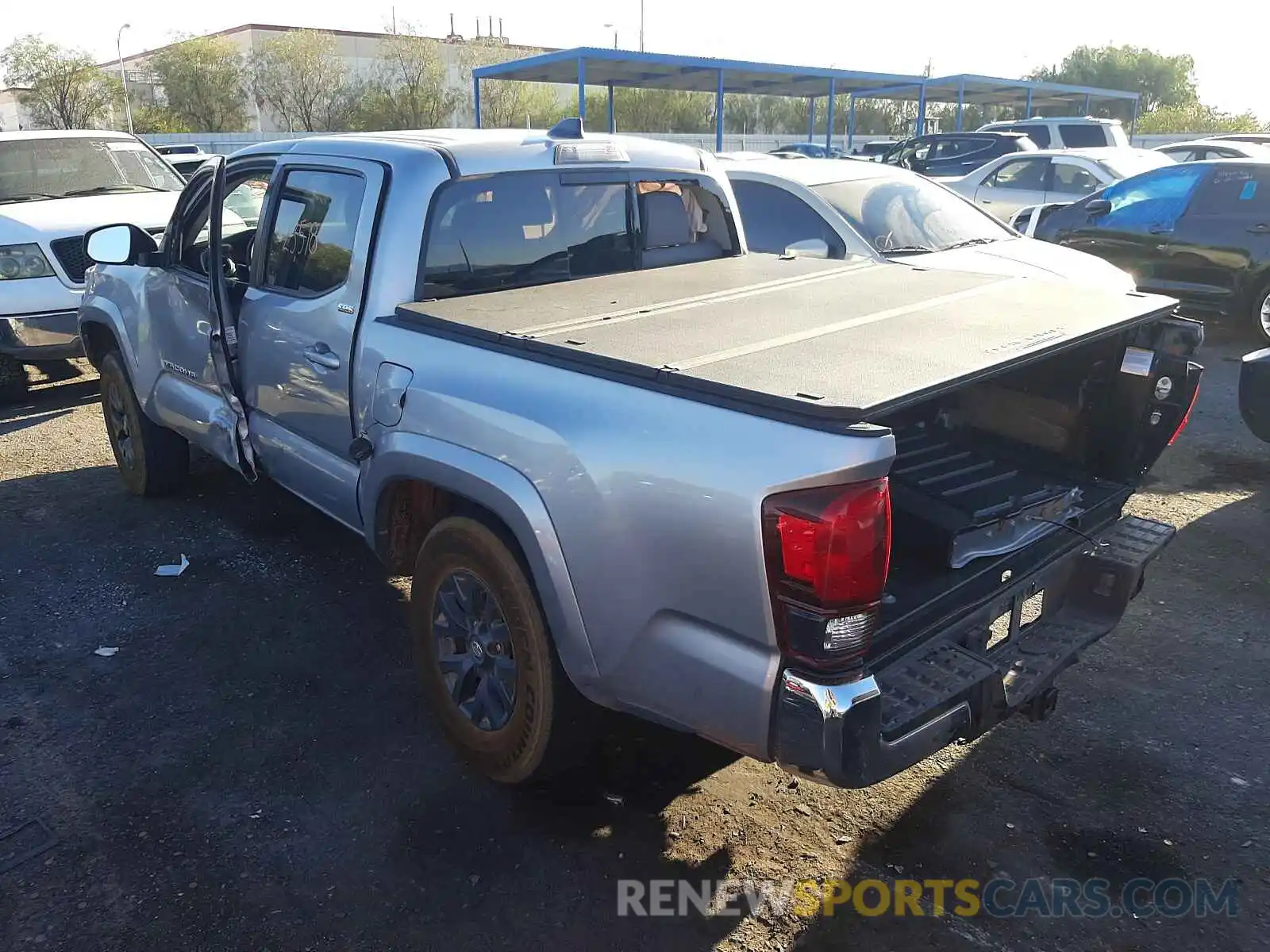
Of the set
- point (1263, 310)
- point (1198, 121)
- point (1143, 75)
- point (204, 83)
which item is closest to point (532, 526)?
point (1263, 310)

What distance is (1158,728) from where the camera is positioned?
3.48 meters

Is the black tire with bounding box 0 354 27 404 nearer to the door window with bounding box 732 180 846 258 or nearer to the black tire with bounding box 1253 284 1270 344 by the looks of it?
the door window with bounding box 732 180 846 258

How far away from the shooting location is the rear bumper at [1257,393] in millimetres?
5289

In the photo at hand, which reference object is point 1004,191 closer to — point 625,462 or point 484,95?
point 625,462

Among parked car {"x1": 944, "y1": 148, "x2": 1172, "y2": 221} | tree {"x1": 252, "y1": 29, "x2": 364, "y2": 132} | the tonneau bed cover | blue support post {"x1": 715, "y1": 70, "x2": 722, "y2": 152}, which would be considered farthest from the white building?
the tonneau bed cover

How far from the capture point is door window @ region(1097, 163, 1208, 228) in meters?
9.61

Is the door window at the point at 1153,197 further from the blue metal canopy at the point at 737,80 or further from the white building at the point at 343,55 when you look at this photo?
the white building at the point at 343,55

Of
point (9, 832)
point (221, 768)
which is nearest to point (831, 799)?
point (221, 768)

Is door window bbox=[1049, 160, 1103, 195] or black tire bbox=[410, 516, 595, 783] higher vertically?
door window bbox=[1049, 160, 1103, 195]

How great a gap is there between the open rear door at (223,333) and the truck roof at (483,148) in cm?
29

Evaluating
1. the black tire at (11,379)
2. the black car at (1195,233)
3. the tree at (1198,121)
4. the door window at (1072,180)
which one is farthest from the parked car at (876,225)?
the tree at (1198,121)

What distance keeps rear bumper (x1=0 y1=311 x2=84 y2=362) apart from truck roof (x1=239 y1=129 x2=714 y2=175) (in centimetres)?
404

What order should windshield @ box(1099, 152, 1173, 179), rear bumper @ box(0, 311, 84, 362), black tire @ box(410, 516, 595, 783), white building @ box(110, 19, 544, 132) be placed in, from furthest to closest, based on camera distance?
white building @ box(110, 19, 544, 132)
windshield @ box(1099, 152, 1173, 179)
rear bumper @ box(0, 311, 84, 362)
black tire @ box(410, 516, 595, 783)

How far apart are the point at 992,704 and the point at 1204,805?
107 centimetres
